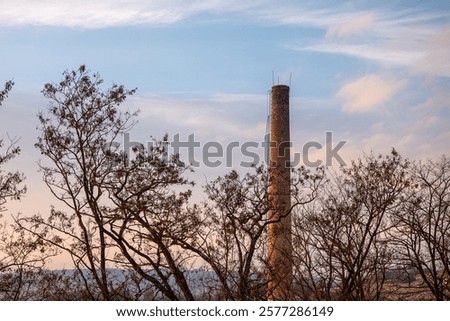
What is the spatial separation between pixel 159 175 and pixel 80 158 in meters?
1.25

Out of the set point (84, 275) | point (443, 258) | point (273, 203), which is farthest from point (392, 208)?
point (84, 275)

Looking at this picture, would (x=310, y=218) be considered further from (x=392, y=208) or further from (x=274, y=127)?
(x=274, y=127)

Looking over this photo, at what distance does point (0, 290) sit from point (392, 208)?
6680 millimetres

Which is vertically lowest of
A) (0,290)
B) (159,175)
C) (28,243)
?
(0,290)

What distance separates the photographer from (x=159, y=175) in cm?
1020

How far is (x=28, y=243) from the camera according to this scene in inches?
413

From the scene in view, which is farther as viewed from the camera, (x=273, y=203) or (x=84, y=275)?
(x=273, y=203)

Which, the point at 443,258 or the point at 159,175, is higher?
the point at 159,175
